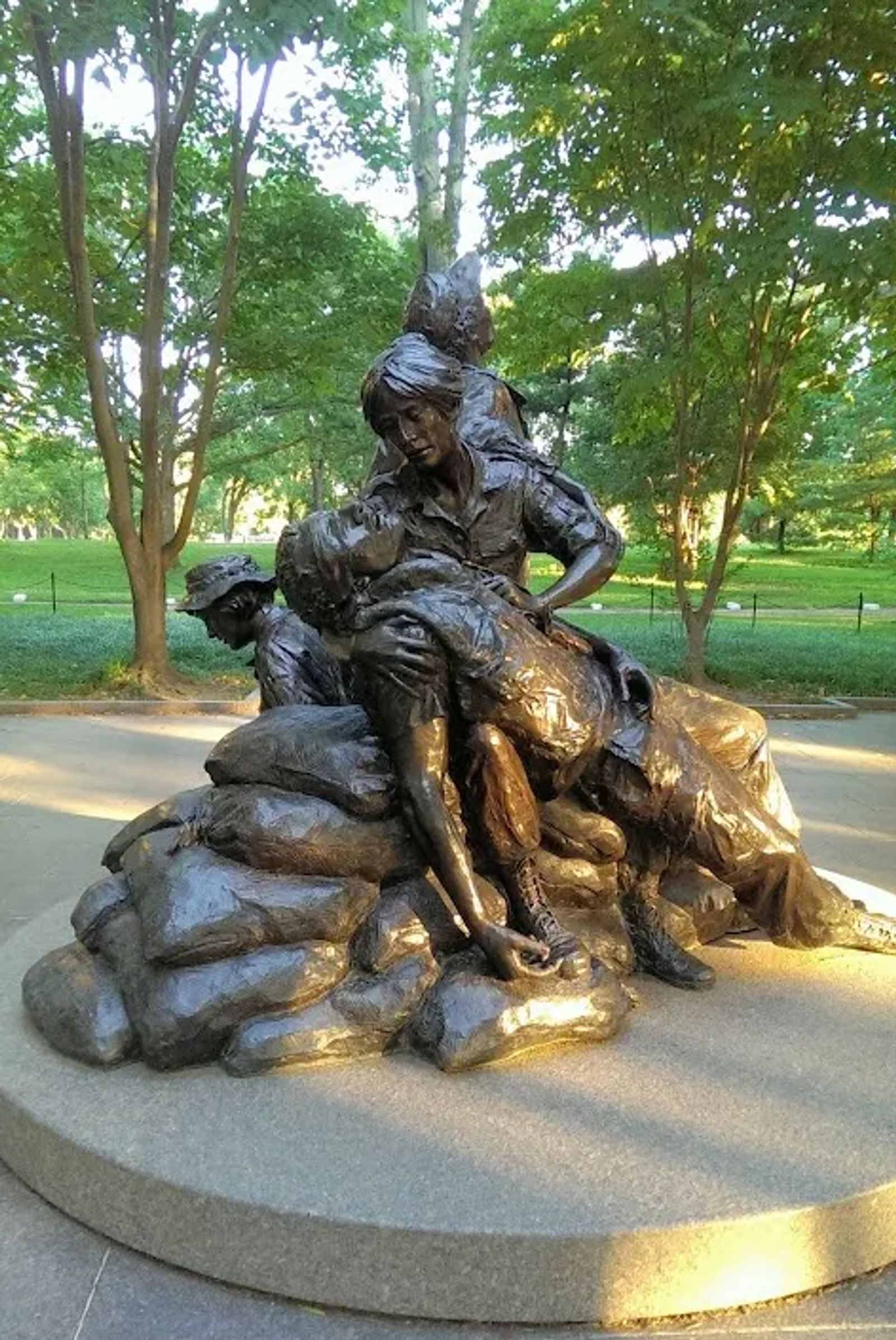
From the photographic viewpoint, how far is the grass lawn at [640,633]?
35.7 ft

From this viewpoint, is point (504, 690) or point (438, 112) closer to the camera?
point (504, 690)

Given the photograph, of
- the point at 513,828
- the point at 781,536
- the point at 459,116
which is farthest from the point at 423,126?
the point at 781,536

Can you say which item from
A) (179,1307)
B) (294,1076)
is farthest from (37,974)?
(179,1307)

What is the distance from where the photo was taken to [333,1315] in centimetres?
205

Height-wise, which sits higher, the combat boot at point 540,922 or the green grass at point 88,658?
the combat boot at point 540,922

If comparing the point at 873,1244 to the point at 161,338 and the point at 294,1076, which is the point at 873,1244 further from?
the point at 161,338

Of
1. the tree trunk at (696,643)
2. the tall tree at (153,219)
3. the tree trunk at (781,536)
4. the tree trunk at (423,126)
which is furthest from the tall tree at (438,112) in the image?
the tree trunk at (781,536)

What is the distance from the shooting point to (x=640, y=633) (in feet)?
49.7

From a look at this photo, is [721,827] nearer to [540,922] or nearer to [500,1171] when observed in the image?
[540,922]

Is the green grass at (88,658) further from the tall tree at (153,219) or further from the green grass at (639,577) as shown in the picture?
the green grass at (639,577)

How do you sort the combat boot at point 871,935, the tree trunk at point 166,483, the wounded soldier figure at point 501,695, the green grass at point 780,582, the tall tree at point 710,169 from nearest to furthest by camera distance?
the wounded soldier figure at point 501,695
the combat boot at point 871,935
the tall tree at point 710,169
the tree trunk at point 166,483
the green grass at point 780,582

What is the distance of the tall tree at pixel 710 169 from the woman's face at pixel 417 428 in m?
5.37

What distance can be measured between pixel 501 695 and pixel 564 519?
81cm

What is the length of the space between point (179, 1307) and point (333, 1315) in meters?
0.31
